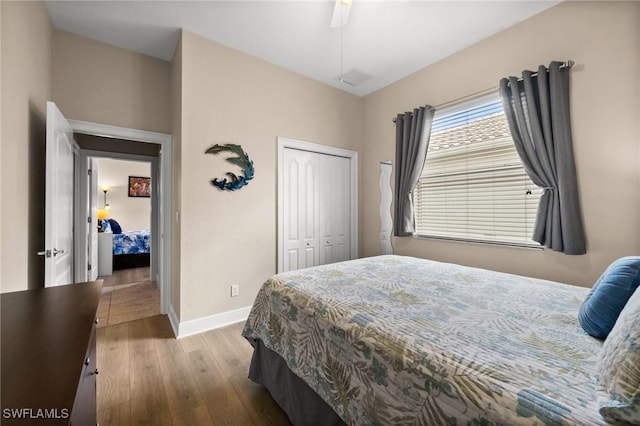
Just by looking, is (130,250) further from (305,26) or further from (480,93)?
(480,93)

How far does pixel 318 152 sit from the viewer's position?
3.53 metres

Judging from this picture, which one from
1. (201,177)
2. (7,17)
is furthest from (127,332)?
(7,17)

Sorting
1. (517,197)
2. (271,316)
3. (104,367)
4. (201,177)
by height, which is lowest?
(104,367)

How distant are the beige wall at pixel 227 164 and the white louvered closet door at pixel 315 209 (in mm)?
224

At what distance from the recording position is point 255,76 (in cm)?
298

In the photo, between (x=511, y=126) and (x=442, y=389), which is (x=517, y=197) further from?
(x=442, y=389)

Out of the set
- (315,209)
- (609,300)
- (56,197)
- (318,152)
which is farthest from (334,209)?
(609,300)

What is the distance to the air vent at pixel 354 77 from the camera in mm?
3014

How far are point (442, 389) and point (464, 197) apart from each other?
7.94 ft

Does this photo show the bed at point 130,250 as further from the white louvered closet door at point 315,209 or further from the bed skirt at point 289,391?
the bed skirt at point 289,391
